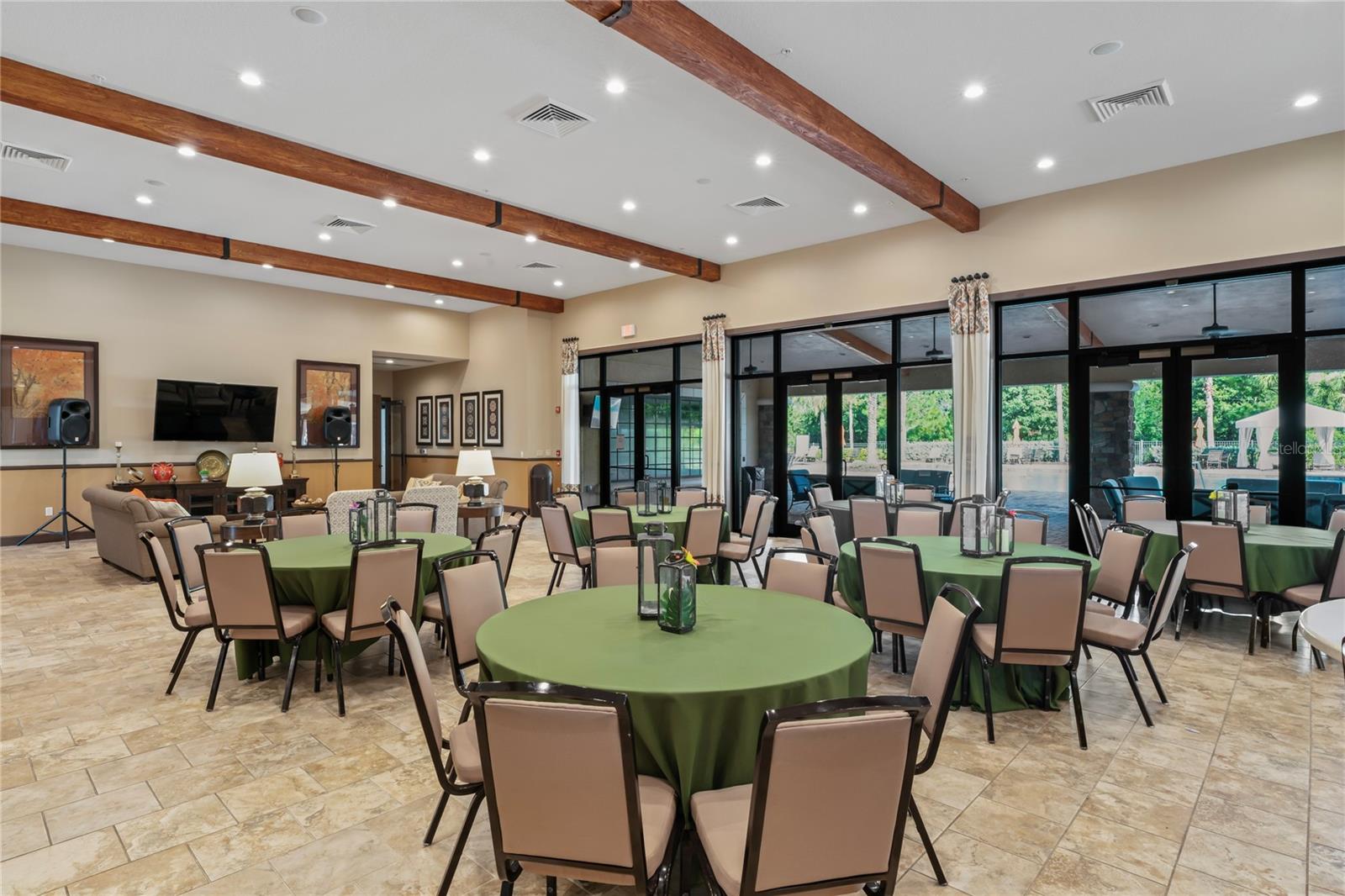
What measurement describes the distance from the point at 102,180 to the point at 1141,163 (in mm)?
9782

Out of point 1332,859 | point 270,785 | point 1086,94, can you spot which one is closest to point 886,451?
point 1086,94

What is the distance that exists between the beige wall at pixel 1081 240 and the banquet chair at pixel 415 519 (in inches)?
214

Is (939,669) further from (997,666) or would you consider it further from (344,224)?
(344,224)

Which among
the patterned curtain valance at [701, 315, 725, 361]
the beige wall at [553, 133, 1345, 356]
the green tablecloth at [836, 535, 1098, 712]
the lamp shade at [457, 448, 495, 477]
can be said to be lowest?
the green tablecloth at [836, 535, 1098, 712]

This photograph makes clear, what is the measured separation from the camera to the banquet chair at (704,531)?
5.84 m

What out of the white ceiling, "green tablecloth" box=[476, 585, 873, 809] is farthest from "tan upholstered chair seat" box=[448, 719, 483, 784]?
the white ceiling

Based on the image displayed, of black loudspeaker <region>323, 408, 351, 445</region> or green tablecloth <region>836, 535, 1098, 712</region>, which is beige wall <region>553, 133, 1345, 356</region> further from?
black loudspeaker <region>323, 408, 351, 445</region>

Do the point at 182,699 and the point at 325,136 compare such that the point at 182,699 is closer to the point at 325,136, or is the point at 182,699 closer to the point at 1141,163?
the point at 325,136

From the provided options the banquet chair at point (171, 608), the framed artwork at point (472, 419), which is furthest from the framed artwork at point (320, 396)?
the banquet chair at point (171, 608)

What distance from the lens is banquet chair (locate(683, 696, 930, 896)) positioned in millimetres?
1524

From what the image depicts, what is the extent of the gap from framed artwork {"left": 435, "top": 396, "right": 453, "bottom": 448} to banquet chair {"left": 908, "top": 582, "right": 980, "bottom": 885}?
42.2 feet

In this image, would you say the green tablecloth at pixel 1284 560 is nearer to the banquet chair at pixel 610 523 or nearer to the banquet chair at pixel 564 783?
the banquet chair at pixel 610 523

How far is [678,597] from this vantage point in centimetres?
257

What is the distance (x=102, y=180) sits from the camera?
6609mm
